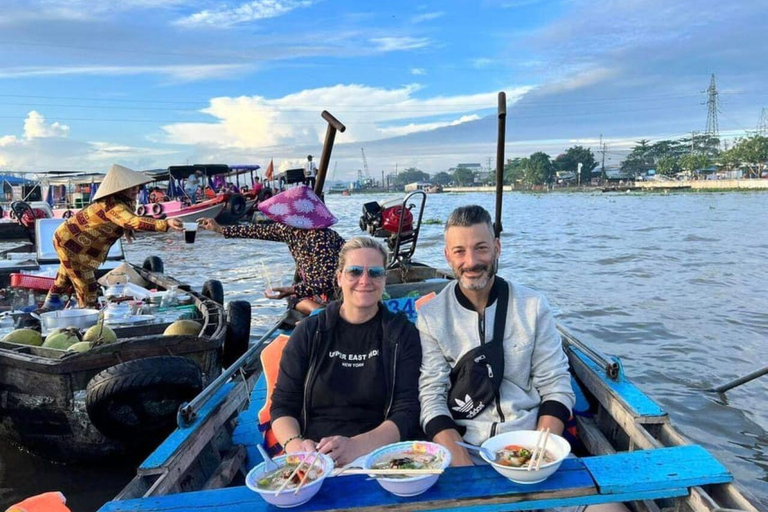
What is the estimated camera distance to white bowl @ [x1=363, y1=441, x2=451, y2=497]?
6.59 feet

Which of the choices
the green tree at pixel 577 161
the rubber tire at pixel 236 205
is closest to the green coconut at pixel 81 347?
the rubber tire at pixel 236 205

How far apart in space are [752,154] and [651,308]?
86171mm

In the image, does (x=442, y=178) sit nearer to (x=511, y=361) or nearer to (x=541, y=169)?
(x=541, y=169)

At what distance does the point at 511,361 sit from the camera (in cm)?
289

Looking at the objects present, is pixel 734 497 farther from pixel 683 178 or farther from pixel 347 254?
pixel 683 178

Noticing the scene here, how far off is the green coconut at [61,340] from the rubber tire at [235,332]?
1.74 metres

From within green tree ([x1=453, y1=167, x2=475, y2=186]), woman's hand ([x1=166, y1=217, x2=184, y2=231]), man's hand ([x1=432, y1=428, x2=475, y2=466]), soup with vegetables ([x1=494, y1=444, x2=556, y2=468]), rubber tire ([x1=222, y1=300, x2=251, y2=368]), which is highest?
green tree ([x1=453, y1=167, x2=475, y2=186])

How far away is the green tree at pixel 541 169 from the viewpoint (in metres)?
123

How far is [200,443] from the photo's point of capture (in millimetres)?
3271

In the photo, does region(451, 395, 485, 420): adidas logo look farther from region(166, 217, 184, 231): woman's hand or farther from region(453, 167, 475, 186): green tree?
region(453, 167, 475, 186): green tree

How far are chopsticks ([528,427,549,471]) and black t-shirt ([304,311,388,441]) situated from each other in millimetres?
899

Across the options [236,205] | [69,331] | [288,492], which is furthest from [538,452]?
[236,205]

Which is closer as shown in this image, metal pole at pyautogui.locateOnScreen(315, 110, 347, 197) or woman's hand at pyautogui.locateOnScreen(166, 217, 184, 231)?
woman's hand at pyautogui.locateOnScreen(166, 217, 184, 231)

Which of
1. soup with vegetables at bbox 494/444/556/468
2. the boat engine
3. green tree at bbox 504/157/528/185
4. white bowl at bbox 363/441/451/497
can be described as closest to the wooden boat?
white bowl at bbox 363/441/451/497
